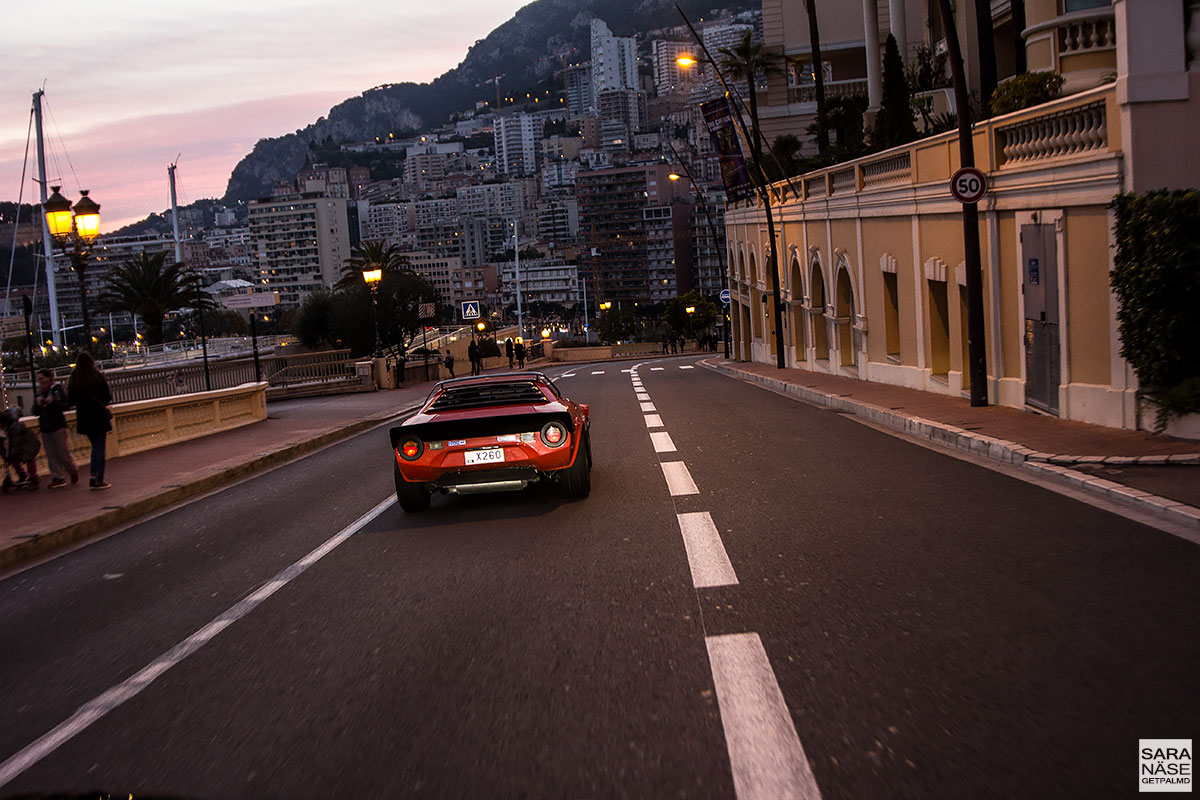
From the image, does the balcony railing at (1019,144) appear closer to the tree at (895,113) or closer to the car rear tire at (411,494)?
the tree at (895,113)

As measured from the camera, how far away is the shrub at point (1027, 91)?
18.9 m

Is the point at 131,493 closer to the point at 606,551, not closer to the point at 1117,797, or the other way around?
the point at 606,551

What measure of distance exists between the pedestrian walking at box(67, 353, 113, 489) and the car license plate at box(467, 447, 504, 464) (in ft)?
21.3

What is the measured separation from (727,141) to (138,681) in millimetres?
37031

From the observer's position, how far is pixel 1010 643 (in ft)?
16.4

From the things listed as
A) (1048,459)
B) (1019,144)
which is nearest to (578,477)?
(1048,459)

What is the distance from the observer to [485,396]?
1108 centimetres

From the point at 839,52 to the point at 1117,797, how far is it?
2317 inches

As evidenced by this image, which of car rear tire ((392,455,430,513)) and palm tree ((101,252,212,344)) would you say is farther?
palm tree ((101,252,212,344))

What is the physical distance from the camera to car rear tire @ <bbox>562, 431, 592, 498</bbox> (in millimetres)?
9884

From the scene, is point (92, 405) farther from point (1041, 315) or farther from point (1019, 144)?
point (1019, 144)

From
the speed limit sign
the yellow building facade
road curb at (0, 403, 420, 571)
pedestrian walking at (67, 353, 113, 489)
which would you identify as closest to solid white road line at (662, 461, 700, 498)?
the yellow building facade

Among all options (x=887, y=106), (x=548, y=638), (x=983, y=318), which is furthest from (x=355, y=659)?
(x=887, y=106)

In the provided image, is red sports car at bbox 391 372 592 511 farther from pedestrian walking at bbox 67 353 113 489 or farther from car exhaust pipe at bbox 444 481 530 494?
pedestrian walking at bbox 67 353 113 489
